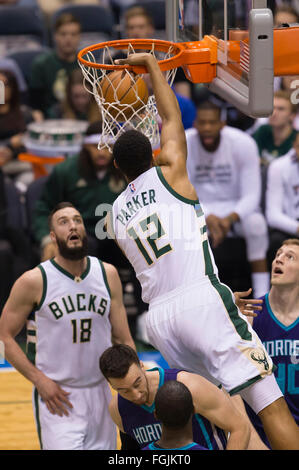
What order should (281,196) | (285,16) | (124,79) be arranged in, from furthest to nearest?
(285,16) < (281,196) < (124,79)

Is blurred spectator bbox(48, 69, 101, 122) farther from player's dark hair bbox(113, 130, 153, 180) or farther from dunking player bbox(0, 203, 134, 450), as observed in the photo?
player's dark hair bbox(113, 130, 153, 180)

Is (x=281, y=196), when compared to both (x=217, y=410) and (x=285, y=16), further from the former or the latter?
(x=217, y=410)

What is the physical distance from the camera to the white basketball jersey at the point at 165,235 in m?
4.66

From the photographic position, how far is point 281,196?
7.98 meters

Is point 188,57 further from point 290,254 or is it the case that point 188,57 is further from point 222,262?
point 222,262

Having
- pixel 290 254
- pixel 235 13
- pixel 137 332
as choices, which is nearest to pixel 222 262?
pixel 137 332

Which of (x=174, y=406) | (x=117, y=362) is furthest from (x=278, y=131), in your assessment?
(x=174, y=406)

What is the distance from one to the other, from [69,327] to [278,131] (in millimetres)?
3750

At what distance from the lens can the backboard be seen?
174 inches

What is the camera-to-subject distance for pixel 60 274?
225 inches

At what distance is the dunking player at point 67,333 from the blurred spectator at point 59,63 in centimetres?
418

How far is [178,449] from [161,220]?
1183 mm

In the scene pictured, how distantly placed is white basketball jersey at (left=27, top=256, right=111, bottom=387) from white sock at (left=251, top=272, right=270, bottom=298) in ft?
7.92

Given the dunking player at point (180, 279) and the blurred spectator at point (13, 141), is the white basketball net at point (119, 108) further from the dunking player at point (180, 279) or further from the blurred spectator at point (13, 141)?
the blurred spectator at point (13, 141)
